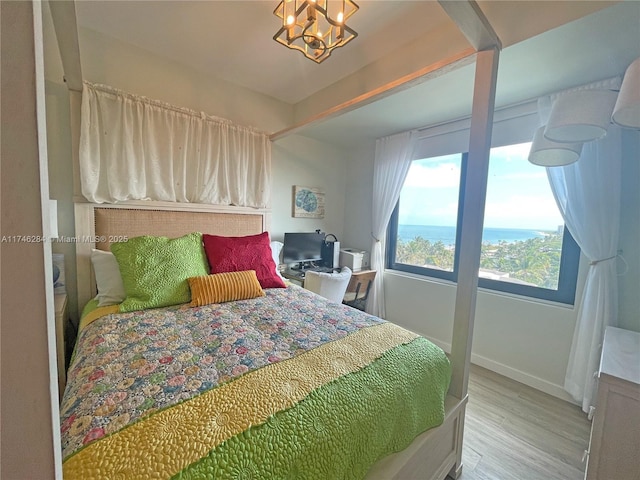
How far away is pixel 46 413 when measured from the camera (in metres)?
0.43

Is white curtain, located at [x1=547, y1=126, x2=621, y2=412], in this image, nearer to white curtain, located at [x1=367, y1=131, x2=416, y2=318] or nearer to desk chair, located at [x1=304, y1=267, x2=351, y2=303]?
white curtain, located at [x1=367, y1=131, x2=416, y2=318]

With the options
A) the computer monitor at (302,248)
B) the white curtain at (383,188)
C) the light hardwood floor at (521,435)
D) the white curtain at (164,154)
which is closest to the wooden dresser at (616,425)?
the light hardwood floor at (521,435)

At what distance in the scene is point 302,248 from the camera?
321cm

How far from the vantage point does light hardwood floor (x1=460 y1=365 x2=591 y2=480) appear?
1.46m

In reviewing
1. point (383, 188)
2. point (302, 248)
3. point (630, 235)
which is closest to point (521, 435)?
point (630, 235)

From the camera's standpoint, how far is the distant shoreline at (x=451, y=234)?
7.68 ft

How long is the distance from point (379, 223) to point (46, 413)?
320cm

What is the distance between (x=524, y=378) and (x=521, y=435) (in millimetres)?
731

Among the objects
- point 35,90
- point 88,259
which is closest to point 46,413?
point 35,90

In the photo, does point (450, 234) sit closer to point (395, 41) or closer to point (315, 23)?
point (395, 41)

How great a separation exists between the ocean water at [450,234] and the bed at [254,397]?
1723 mm

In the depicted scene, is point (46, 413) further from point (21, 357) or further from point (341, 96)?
point (341, 96)

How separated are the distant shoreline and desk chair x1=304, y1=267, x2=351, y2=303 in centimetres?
116

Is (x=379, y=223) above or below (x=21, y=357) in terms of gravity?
above
